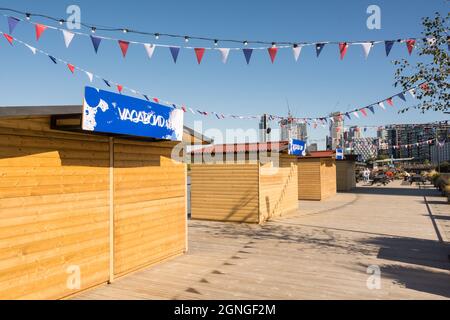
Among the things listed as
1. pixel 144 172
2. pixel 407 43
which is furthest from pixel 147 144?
pixel 407 43

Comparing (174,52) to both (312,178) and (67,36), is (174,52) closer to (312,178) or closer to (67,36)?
(67,36)

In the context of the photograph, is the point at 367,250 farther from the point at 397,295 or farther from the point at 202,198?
the point at 202,198

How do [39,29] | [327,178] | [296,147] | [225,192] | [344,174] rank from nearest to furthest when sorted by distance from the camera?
[39,29]
[225,192]
[296,147]
[327,178]
[344,174]

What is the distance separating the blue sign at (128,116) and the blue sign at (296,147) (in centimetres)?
773

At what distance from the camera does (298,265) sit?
774 centimetres

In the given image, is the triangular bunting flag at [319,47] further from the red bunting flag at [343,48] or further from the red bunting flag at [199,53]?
the red bunting flag at [199,53]

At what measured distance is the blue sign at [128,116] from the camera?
18.1ft

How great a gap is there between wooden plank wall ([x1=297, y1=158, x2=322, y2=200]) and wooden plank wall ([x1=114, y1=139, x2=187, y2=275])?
47.1 ft

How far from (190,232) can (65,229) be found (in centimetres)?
605

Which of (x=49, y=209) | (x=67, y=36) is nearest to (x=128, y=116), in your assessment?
(x=49, y=209)

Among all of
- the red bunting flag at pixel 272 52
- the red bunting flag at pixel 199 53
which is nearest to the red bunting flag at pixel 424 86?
the red bunting flag at pixel 272 52

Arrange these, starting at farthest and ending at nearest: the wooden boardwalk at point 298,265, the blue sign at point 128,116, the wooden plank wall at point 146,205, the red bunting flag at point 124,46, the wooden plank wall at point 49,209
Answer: the red bunting flag at point 124,46 < the wooden plank wall at point 146,205 < the wooden boardwalk at point 298,265 < the blue sign at point 128,116 < the wooden plank wall at point 49,209

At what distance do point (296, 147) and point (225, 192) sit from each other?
394cm

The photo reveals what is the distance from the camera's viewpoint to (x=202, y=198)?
14.2 meters
